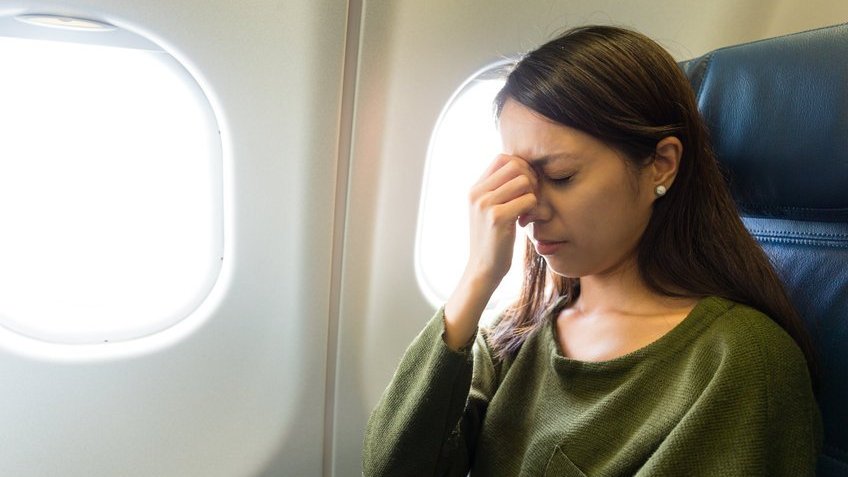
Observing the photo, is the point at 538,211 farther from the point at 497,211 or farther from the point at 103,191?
the point at 103,191

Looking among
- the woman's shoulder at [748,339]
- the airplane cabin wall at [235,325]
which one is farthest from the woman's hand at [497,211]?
the airplane cabin wall at [235,325]

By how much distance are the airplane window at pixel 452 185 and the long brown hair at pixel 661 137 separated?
2.18ft

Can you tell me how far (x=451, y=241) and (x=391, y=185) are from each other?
0.40 meters

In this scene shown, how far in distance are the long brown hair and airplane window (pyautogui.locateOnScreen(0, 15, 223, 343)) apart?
2.72ft

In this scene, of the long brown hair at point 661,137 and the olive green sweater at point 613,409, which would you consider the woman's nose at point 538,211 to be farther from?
the olive green sweater at point 613,409

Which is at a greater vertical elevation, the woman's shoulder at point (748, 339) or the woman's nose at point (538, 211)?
the woman's nose at point (538, 211)

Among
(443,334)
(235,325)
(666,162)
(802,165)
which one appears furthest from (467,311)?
(235,325)

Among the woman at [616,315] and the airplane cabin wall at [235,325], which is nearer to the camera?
the woman at [616,315]

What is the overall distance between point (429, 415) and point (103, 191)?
99 centimetres

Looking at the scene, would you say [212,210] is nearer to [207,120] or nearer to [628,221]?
[207,120]

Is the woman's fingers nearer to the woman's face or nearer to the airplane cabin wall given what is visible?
the woman's face

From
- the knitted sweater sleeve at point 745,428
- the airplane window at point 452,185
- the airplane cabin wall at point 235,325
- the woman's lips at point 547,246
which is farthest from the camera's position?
the airplane window at point 452,185

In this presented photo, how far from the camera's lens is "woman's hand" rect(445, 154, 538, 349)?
1.08m

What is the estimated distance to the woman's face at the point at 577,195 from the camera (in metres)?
1.04
